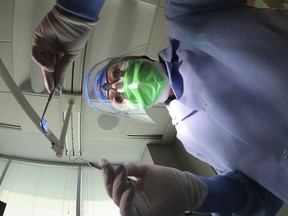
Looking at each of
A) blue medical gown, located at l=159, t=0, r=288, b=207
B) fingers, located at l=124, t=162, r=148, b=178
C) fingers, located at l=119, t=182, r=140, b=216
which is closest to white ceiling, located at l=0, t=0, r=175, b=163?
blue medical gown, located at l=159, t=0, r=288, b=207

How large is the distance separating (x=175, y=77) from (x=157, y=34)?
828 millimetres

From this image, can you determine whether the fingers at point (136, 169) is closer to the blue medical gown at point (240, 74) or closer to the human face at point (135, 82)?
the blue medical gown at point (240, 74)

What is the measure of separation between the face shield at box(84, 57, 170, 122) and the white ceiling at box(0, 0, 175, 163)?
0.48 metres

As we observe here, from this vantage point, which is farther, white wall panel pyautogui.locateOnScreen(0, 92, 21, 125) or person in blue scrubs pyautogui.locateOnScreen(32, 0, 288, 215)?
white wall panel pyautogui.locateOnScreen(0, 92, 21, 125)

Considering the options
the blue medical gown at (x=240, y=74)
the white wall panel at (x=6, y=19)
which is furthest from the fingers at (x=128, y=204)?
the white wall panel at (x=6, y=19)

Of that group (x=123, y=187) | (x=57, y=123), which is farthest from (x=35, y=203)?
(x=123, y=187)

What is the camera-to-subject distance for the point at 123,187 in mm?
716

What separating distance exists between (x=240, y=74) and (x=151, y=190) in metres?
0.47

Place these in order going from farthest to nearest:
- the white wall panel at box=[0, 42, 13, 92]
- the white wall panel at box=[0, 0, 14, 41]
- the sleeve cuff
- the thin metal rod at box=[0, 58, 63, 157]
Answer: the white wall panel at box=[0, 42, 13, 92] < the white wall panel at box=[0, 0, 14, 41] < the thin metal rod at box=[0, 58, 63, 157] < the sleeve cuff

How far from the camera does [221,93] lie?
87 cm

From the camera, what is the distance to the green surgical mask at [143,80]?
48.1 inches

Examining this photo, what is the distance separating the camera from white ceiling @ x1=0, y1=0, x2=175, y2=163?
1.67 meters

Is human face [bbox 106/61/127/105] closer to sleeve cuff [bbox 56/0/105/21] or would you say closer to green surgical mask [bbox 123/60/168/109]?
green surgical mask [bbox 123/60/168/109]

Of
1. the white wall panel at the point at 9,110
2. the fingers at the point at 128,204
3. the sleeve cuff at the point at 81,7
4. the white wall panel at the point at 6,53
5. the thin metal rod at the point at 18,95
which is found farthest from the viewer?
the white wall panel at the point at 9,110
